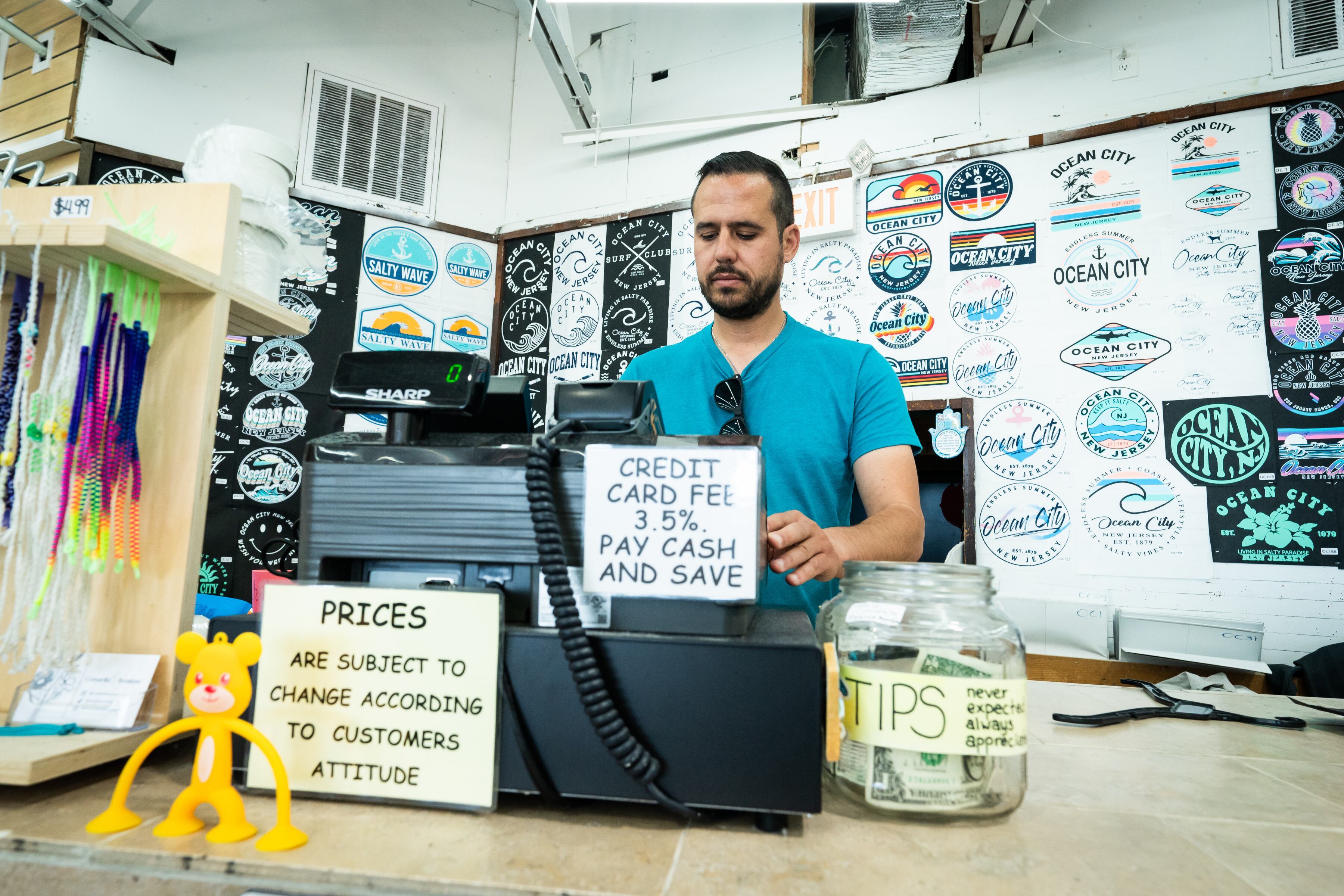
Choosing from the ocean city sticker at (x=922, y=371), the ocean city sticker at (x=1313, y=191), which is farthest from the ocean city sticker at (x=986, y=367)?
the ocean city sticker at (x=1313, y=191)

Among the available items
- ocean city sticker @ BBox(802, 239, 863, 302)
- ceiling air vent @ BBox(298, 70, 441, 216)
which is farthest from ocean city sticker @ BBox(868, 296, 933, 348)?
ceiling air vent @ BBox(298, 70, 441, 216)

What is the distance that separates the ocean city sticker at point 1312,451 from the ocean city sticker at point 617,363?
104 inches

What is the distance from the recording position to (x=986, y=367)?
2947mm

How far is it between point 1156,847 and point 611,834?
15.8 inches

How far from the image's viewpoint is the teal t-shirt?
138 cm

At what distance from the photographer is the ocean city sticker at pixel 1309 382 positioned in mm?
2482

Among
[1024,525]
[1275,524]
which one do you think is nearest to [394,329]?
[1024,525]

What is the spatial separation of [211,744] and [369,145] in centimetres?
386

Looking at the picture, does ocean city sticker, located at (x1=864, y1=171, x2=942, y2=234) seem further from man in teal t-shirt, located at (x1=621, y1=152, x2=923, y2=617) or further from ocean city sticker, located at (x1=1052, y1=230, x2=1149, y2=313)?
man in teal t-shirt, located at (x1=621, y1=152, x2=923, y2=617)

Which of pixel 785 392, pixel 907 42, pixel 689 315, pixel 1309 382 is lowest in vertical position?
pixel 785 392

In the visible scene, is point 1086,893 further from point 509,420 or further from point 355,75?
point 355,75

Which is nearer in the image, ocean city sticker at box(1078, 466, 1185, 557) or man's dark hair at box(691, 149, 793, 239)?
man's dark hair at box(691, 149, 793, 239)

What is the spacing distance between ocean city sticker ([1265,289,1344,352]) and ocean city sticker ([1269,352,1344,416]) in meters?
0.04

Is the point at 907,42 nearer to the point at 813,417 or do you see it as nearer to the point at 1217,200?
the point at 1217,200
